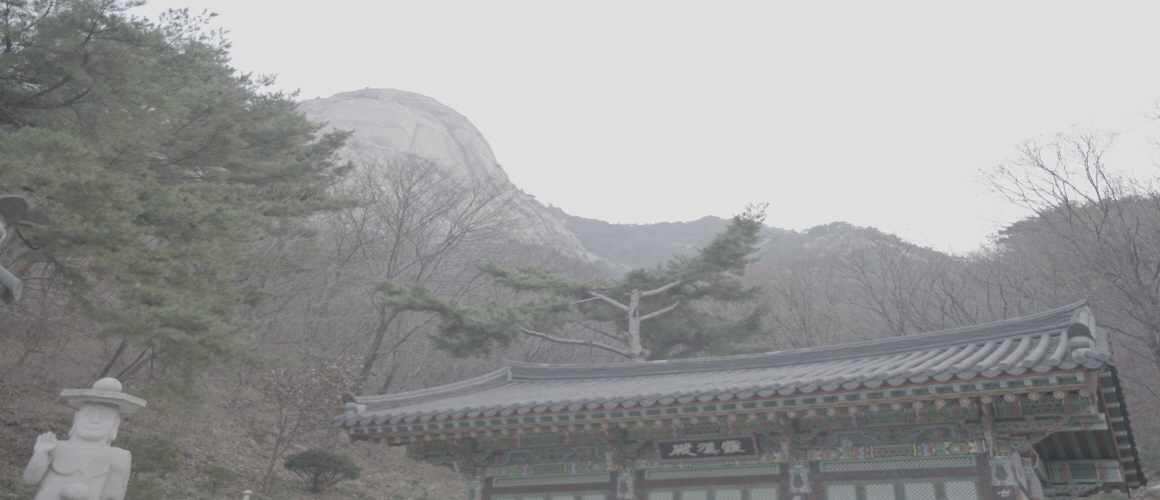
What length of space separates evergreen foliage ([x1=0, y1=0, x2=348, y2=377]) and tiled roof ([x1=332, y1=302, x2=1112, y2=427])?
3.66m

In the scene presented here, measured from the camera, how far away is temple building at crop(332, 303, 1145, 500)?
20.8 ft

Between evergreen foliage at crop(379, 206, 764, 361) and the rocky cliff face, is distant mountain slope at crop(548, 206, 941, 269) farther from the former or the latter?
evergreen foliage at crop(379, 206, 764, 361)

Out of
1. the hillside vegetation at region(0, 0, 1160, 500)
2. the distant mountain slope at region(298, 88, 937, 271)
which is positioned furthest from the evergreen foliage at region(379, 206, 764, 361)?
the distant mountain slope at region(298, 88, 937, 271)

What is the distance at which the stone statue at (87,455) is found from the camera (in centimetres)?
583

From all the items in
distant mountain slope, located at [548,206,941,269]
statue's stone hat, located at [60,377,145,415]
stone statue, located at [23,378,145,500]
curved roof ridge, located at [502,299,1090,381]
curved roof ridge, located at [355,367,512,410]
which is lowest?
stone statue, located at [23,378,145,500]

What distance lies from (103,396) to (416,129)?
230 ft

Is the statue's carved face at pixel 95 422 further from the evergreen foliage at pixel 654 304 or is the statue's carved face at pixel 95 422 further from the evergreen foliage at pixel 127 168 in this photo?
the evergreen foliage at pixel 654 304

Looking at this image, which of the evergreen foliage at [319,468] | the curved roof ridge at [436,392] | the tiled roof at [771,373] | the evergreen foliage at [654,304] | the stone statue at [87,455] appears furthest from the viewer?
the evergreen foliage at [654,304]

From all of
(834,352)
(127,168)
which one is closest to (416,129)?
(127,168)

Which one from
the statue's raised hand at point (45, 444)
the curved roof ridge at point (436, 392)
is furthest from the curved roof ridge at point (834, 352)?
the statue's raised hand at point (45, 444)

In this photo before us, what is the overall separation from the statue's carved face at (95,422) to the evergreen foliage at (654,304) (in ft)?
43.9

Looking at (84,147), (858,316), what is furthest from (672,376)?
(858,316)

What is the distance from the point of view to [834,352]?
10.3 meters

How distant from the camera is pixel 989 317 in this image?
23156mm
